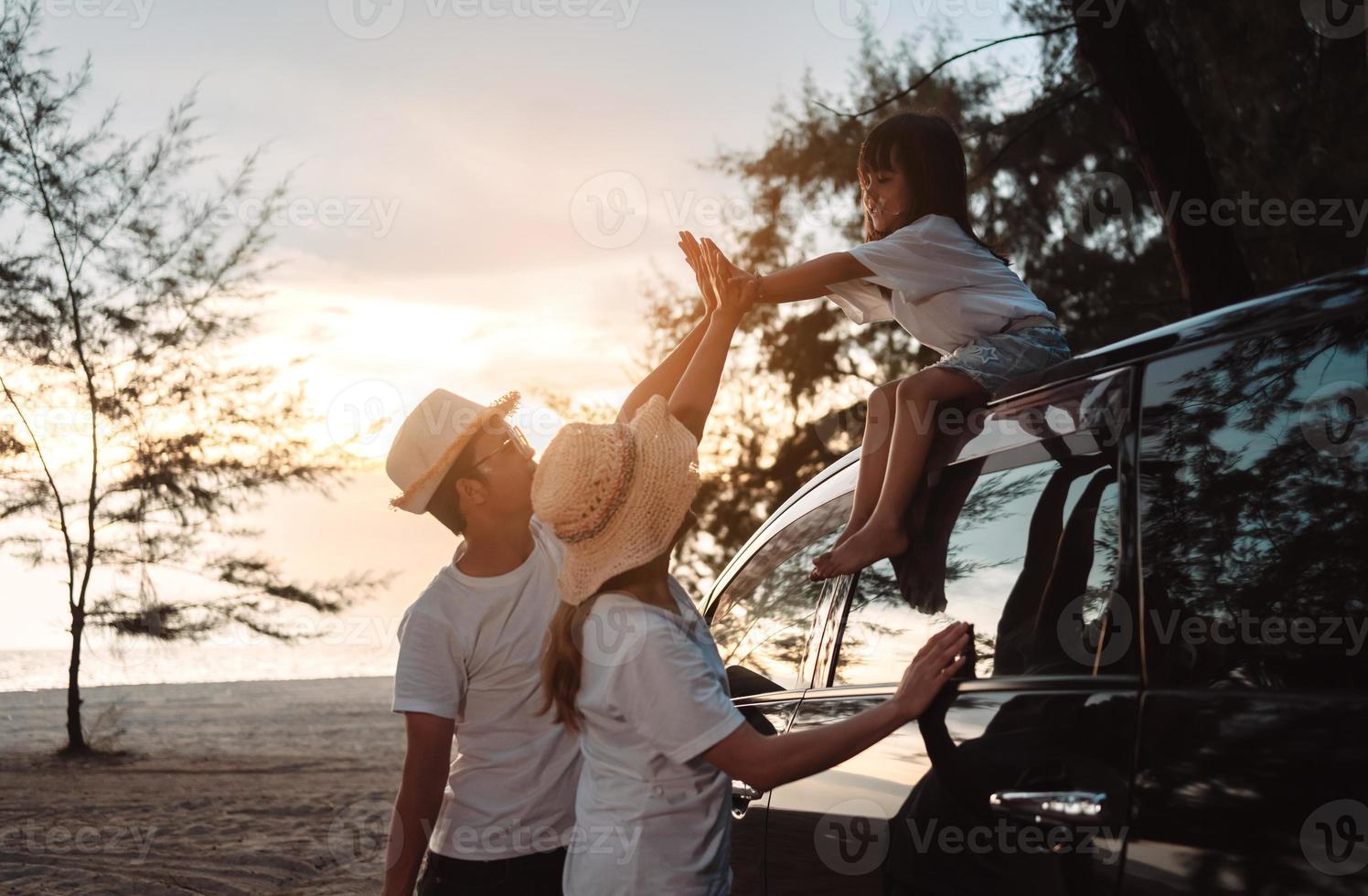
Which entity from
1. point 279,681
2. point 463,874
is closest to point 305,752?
point 463,874

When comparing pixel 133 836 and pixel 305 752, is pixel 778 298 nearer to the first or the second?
pixel 133 836

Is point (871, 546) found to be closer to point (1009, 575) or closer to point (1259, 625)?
point (1009, 575)

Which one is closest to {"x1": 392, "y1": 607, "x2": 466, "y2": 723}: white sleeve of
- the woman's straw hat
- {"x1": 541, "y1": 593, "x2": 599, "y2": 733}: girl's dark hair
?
{"x1": 541, "y1": 593, "x2": 599, "y2": 733}: girl's dark hair

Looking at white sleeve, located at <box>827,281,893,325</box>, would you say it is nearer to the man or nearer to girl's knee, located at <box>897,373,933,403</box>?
girl's knee, located at <box>897,373,933,403</box>

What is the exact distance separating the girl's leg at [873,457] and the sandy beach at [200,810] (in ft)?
19.1

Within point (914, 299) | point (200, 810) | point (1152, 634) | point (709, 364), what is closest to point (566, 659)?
point (709, 364)

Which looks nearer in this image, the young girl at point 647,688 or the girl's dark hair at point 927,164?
the young girl at point 647,688

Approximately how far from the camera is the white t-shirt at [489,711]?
9.79ft

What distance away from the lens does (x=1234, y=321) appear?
84.5 inches

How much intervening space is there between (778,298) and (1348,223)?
9835 mm

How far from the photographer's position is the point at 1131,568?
2162 mm

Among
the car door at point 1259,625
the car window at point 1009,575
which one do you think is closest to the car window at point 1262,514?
the car door at point 1259,625

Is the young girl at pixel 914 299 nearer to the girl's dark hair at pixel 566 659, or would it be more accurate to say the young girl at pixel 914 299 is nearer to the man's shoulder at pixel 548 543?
the man's shoulder at pixel 548 543

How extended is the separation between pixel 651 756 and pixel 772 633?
150 centimetres
